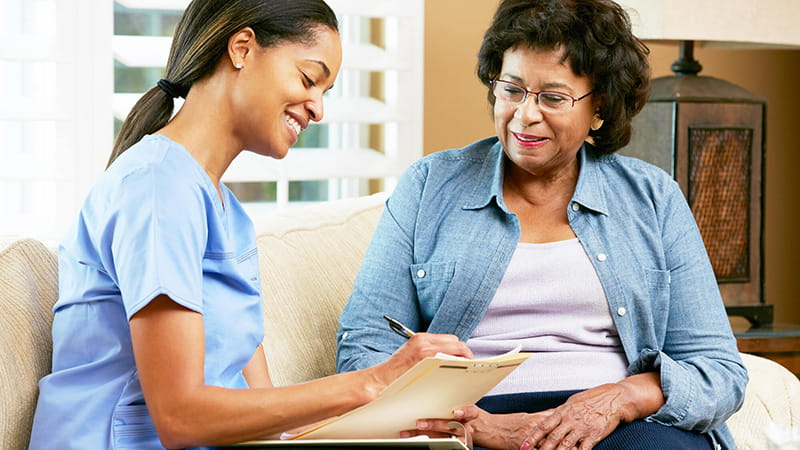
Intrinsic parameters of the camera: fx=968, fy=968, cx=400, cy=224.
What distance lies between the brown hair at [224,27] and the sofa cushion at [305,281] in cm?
57

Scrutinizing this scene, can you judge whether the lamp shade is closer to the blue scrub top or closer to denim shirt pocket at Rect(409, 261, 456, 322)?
denim shirt pocket at Rect(409, 261, 456, 322)

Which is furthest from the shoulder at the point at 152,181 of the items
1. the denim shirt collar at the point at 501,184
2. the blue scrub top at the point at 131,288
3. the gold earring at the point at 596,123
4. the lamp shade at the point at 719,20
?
the lamp shade at the point at 719,20

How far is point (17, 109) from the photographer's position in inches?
83.2

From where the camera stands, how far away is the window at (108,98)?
2160 millimetres

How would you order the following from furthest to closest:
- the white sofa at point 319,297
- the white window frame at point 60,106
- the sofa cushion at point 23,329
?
1. the white window frame at point 60,106
2. the white sofa at point 319,297
3. the sofa cushion at point 23,329

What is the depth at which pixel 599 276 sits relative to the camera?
1.66 m

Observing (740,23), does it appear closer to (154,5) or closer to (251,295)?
(154,5)

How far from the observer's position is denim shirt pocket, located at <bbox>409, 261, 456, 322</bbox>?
65.7 inches

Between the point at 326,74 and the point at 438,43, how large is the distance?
1522 mm

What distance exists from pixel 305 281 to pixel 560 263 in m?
0.47

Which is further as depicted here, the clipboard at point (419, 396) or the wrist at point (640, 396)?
the wrist at point (640, 396)

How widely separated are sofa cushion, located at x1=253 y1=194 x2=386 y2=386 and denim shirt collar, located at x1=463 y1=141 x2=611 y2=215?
0.29m

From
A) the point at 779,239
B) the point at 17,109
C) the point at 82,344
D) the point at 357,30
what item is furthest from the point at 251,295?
the point at 779,239

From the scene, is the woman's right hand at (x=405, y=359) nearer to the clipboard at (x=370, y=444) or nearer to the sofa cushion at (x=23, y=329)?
the clipboard at (x=370, y=444)
